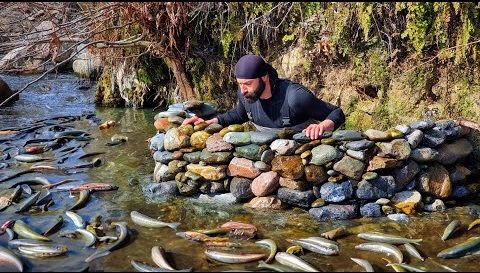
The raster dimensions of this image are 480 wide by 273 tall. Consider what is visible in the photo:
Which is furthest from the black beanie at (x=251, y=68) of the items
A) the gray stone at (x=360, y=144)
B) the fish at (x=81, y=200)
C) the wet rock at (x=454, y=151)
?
the fish at (x=81, y=200)

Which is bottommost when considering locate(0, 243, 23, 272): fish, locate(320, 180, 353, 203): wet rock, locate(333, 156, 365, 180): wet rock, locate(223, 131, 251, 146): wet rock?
locate(0, 243, 23, 272): fish

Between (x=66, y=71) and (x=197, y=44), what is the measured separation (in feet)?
33.8

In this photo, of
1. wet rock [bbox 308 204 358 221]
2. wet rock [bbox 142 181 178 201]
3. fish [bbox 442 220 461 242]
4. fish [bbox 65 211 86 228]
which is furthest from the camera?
wet rock [bbox 142 181 178 201]

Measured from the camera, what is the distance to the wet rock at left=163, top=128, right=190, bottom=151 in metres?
7.76

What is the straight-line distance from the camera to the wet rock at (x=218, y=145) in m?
7.39

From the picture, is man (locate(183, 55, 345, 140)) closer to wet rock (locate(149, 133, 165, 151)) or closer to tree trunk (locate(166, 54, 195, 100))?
wet rock (locate(149, 133, 165, 151))

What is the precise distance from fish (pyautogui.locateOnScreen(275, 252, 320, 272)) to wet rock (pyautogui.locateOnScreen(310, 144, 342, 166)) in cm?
171

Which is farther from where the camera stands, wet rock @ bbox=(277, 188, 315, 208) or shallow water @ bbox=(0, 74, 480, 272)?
wet rock @ bbox=(277, 188, 315, 208)

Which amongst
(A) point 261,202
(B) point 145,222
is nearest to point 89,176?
(B) point 145,222

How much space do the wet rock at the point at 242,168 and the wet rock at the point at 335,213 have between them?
1.01 m

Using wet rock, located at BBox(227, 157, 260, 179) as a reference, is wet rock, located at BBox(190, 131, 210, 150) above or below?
above

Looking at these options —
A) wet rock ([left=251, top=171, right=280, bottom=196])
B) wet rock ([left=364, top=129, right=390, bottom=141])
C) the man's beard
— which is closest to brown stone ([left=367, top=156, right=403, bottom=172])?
wet rock ([left=364, top=129, right=390, bottom=141])

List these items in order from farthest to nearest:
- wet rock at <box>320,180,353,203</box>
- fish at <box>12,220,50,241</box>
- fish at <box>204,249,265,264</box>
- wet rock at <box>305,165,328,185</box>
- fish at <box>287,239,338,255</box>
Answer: wet rock at <box>305,165,328,185</box> < wet rock at <box>320,180,353,203</box> < fish at <box>12,220,50,241</box> < fish at <box>287,239,338,255</box> < fish at <box>204,249,265,264</box>

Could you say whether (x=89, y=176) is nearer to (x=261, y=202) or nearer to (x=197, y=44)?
(x=261, y=202)
